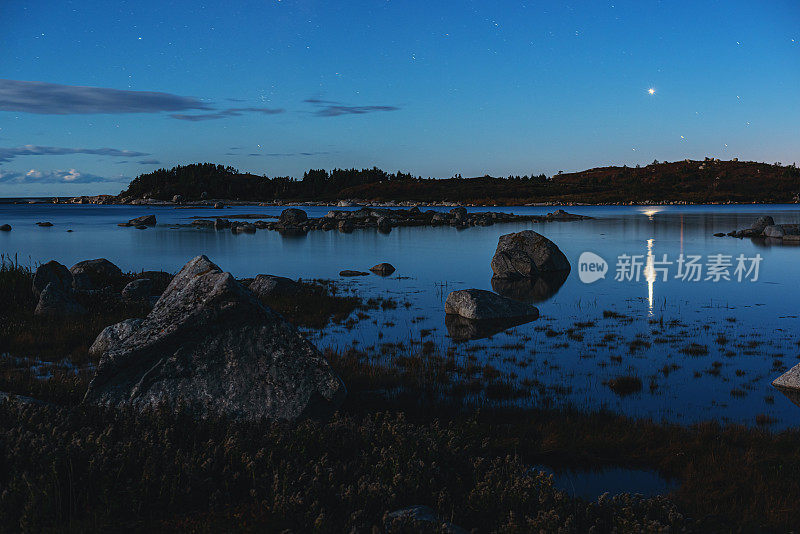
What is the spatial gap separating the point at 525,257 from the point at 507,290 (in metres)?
5.73

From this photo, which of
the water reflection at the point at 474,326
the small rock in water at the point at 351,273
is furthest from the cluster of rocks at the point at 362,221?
the water reflection at the point at 474,326

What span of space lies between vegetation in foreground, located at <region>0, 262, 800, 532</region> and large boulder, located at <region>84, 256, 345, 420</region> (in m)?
0.99

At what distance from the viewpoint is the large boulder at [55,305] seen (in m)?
19.2

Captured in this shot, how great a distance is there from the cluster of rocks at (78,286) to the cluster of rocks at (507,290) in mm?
12788

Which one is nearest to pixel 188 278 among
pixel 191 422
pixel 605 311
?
pixel 191 422

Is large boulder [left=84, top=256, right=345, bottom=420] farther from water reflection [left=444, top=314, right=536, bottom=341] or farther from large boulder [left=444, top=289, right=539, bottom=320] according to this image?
large boulder [left=444, top=289, right=539, bottom=320]

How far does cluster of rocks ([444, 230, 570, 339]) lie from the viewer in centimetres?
2078

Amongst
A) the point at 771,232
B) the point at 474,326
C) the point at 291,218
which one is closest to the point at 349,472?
the point at 474,326

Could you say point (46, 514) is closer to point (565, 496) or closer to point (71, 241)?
point (565, 496)

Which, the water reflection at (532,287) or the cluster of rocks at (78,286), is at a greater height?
the cluster of rocks at (78,286)

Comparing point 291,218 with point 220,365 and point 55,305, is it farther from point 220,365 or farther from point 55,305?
point 220,365

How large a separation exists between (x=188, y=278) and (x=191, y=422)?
3.96 m

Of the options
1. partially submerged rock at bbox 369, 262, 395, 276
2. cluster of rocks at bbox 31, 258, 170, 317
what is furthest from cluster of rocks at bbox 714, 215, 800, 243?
cluster of rocks at bbox 31, 258, 170, 317

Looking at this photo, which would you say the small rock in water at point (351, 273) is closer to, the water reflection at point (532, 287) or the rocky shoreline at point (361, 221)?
the water reflection at point (532, 287)
